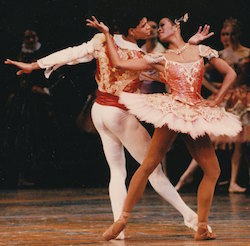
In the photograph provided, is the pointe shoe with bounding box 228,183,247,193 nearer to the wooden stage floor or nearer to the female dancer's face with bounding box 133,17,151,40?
the wooden stage floor

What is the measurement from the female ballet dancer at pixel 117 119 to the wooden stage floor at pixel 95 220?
0.28m

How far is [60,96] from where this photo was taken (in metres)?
11.6

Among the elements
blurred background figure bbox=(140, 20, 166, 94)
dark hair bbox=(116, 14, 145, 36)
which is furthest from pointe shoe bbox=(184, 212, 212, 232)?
blurred background figure bbox=(140, 20, 166, 94)

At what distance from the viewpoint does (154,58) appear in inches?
232

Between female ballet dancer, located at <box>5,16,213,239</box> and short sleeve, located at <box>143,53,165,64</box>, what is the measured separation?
10.7 inches

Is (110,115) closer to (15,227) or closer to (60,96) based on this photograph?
(15,227)

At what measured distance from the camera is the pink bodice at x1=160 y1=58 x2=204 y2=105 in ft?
19.2

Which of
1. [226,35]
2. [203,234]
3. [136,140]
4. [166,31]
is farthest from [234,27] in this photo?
[203,234]

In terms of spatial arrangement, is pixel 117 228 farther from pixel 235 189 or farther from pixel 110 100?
pixel 235 189

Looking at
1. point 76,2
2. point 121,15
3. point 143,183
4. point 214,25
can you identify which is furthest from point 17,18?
point 143,183

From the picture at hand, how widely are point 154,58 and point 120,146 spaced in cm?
69

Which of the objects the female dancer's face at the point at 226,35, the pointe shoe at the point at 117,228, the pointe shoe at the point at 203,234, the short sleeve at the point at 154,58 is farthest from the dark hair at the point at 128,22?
the female dancer's face at the point at 226,35

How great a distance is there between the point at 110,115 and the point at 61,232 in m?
0.86

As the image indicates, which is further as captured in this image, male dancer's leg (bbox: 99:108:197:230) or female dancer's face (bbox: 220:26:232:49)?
female dancer's face (bbox: 220:26:232:49)
